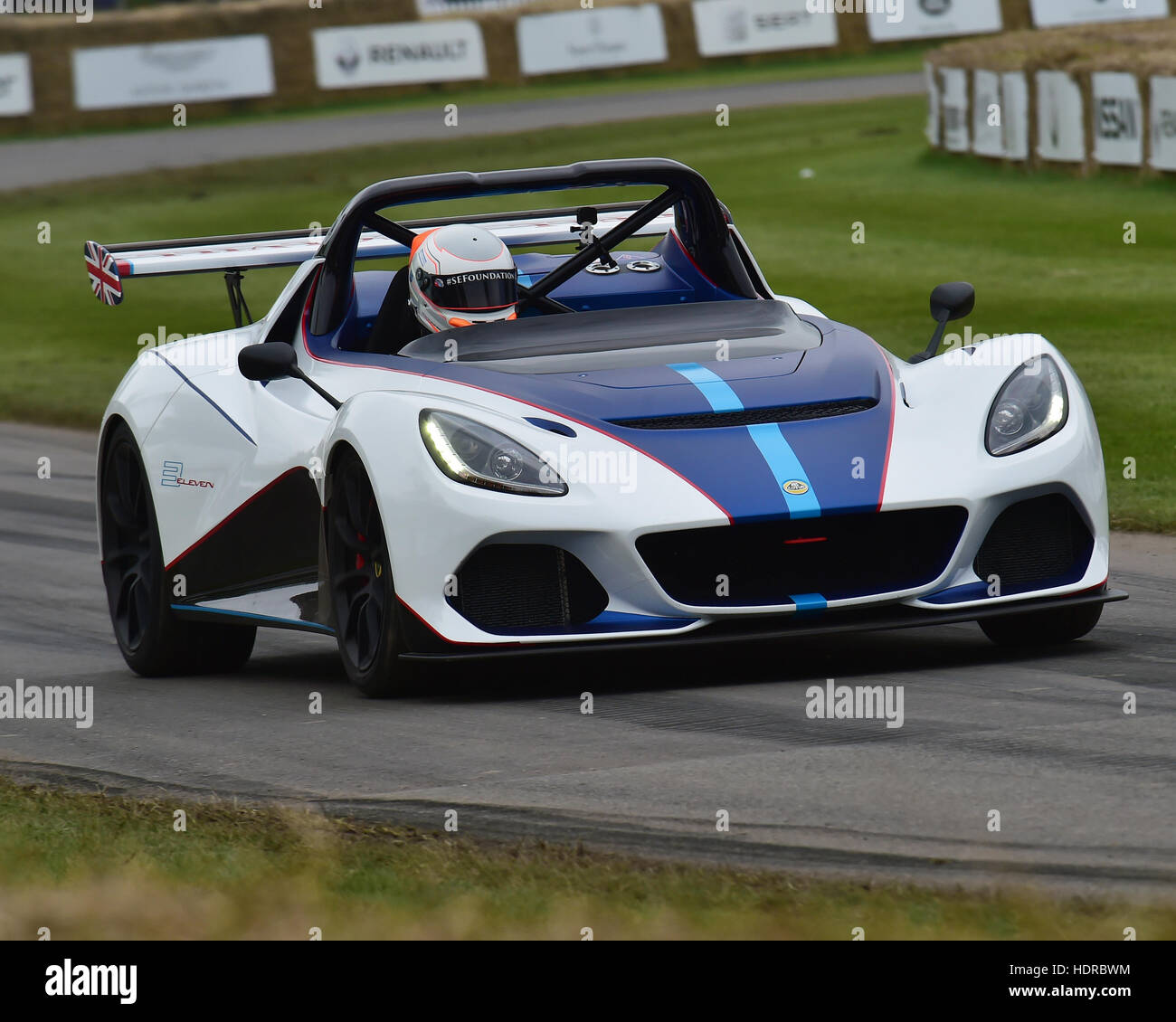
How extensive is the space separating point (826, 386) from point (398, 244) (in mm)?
2332

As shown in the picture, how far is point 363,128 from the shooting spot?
3978 cm

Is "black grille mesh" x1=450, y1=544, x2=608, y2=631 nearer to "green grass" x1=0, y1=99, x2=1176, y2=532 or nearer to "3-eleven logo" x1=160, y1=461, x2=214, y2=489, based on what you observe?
"3-eleven logo" x1=160, y1=461, x2=214, y2=489

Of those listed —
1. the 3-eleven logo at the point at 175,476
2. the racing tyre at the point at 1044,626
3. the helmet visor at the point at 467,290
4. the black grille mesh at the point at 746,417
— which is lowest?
the racing tyre at the point at 1044,626

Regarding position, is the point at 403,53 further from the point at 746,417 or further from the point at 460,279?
the point at 746,417

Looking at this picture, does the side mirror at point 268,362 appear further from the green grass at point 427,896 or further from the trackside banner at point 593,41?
the trackside banner at point 593,41

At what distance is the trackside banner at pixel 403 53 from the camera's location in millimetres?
45688

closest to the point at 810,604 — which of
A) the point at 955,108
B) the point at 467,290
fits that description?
the point at 467,290

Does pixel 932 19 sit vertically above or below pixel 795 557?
below

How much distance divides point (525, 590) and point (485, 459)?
1.22 ft

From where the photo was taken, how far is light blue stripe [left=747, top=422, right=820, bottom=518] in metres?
6.64

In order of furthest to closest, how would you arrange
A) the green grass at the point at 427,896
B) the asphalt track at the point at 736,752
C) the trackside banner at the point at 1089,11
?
the trackside banner at the point at 1089,11 < the asphalt track at the point at 736,752 < the green grass at the point at 427,896

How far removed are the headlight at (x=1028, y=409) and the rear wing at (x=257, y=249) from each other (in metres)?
1.94

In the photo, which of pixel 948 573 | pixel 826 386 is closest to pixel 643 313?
pixel 826 386

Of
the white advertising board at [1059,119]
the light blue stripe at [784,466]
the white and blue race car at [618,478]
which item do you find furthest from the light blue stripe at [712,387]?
the white advertising board at [1059,119]
